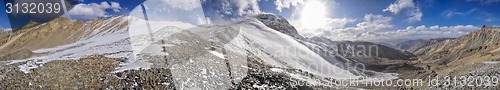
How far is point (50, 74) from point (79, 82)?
2343mm

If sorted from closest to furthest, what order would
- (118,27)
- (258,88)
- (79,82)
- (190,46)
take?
(79,82) < (258,88) < (190,46) < (118,27)

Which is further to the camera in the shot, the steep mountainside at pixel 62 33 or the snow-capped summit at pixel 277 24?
the snow-capped summit at pixel 277 24

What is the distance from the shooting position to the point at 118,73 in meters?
19.8

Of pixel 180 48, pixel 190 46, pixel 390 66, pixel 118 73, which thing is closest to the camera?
pixel 118 73

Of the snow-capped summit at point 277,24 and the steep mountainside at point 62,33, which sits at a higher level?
the steep mountainside at point 62,33

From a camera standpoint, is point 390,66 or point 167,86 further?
point 390,66

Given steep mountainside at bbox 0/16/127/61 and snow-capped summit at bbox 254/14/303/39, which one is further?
snow-capped summit at bbox 254/14/303/39

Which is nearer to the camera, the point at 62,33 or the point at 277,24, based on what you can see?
the point at 62,33

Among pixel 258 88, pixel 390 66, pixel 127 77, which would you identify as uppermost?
pixel 127 77

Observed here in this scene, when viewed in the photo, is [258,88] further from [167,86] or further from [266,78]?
[167,86]

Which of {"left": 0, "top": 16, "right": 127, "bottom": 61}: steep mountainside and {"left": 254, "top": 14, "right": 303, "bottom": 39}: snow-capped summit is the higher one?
{"left": 0, "top": 16, "right": 127, "bottom": 61}: steep mountainside

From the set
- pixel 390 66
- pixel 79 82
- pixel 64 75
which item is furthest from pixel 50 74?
pixel 390 66

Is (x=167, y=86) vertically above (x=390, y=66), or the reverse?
(x=167, y=86)

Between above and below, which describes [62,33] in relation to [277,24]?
above
